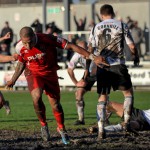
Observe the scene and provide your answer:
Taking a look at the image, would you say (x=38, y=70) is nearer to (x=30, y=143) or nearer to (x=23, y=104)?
(x=30, y=143)

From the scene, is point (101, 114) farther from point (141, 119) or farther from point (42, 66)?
point (42, 66)

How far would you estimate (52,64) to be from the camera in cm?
1418

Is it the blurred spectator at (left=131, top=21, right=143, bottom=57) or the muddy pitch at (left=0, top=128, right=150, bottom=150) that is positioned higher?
the blurred spectator at (left=131, top=21, right=143, bottom=57)

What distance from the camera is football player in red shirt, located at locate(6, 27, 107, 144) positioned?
13.9 metres

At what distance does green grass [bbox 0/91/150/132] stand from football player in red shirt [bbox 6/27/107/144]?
2441mm

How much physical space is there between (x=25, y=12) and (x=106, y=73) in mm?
25799

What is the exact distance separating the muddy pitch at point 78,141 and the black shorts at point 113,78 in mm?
893

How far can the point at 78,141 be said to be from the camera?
1362 centimetres

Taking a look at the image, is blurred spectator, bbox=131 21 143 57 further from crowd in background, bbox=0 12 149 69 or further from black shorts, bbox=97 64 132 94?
black shorts, bbox=97 64 132 94

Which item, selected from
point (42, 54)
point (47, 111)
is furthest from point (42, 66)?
point (47, 111)

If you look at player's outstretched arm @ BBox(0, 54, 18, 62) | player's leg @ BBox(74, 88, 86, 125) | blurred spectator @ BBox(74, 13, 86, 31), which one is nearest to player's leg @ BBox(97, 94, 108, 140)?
player's outstretched arm @ BBox(0, 54, 18, 62)

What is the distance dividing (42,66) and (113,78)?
4.65 ft

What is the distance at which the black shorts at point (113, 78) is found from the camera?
1466cm

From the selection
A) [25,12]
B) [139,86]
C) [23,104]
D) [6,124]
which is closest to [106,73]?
[6,124]
